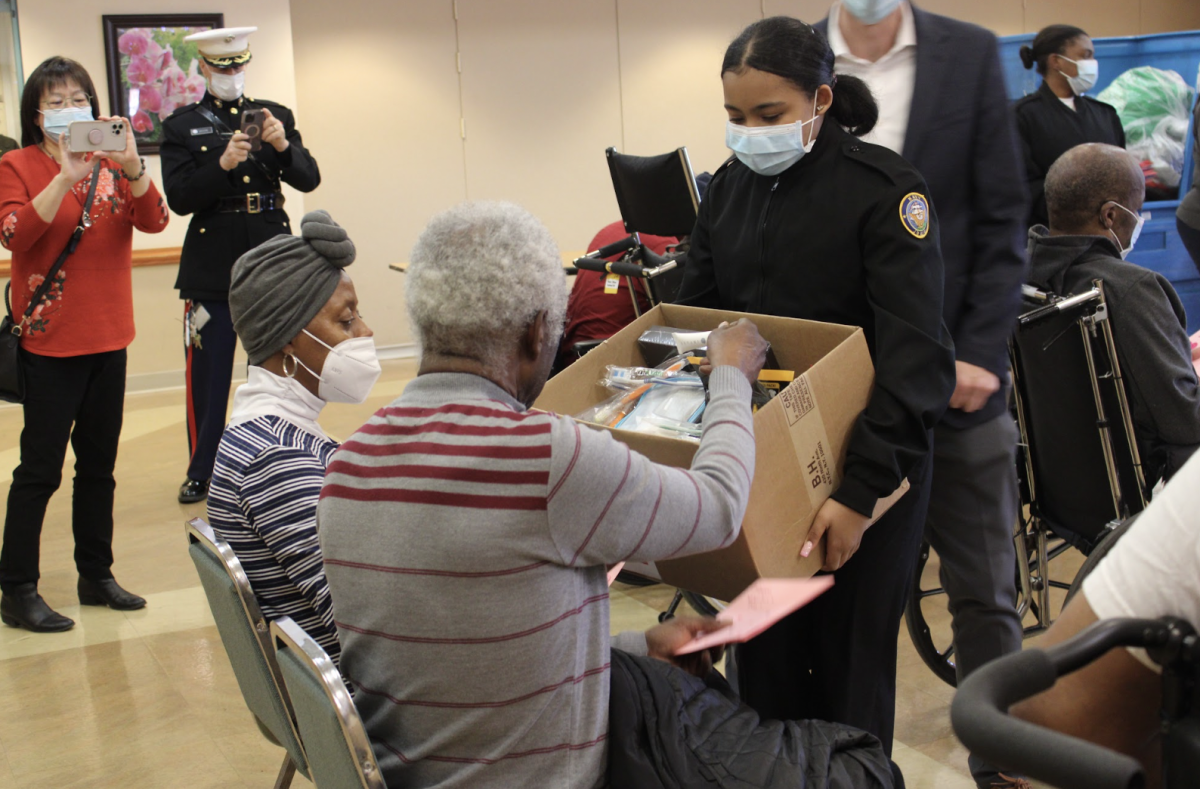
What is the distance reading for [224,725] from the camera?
282 centimetres

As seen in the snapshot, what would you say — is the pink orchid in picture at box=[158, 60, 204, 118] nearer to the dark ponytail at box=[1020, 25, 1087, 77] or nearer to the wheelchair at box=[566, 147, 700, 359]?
the wheelchair at box=[566, 147, 700, 359]

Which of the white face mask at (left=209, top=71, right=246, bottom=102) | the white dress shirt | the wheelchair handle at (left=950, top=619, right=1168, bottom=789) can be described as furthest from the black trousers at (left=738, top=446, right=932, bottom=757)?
the white face mask at (left=209, top=71, right=246, bottom=102)

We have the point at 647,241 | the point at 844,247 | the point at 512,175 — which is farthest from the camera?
the point at 512,175

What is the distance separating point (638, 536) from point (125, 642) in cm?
269

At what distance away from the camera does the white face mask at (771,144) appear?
5.59 feet

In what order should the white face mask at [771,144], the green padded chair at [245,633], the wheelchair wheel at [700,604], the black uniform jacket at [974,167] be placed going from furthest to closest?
1. the wheelchair wheel at [700,604]
2. the black uniform jacket at [974,167]
3. the white face mask at [771,144]
4. the green padded chair at [245,633]

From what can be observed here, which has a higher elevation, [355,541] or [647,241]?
[647,241]

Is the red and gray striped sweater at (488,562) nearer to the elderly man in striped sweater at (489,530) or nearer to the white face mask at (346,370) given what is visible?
the elderly man in striped sweater at (489,530)

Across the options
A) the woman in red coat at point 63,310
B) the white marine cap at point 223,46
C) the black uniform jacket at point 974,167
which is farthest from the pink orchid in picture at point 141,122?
the black uniform jacket at point 974,167

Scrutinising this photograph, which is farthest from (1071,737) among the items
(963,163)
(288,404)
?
(288,404)

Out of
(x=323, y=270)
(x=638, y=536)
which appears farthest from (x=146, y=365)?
(x=638, y=536)

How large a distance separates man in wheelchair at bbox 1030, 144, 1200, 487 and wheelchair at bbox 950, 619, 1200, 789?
1988 millimetres

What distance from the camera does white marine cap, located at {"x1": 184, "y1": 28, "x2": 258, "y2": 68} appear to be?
13.9 ft

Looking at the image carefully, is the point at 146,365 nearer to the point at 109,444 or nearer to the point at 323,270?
the point at 109,444
